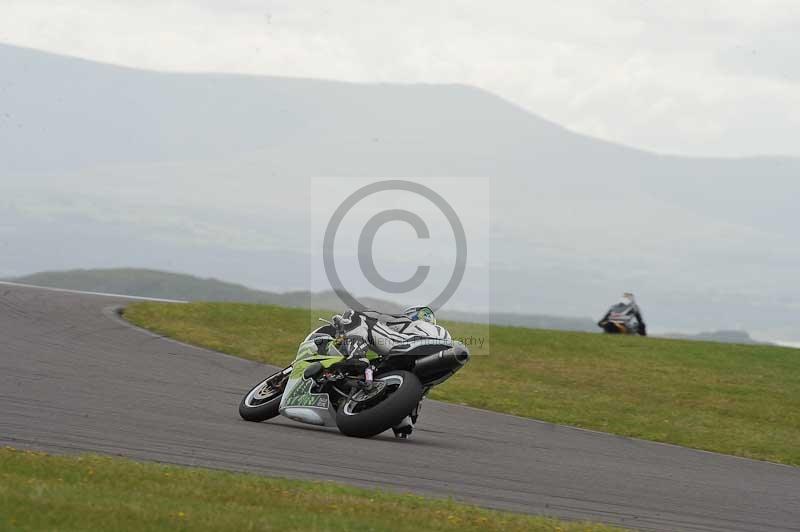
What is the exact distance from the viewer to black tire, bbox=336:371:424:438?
11609 millimetres

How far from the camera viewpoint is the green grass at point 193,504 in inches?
267

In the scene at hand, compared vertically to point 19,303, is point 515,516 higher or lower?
lower

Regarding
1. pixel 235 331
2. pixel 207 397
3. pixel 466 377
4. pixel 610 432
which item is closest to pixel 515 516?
pixel 207 397

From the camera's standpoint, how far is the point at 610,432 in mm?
16891

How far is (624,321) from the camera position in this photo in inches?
1223

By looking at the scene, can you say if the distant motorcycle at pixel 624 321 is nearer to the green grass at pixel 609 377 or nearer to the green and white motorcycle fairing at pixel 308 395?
the green grass at pixel 609 377

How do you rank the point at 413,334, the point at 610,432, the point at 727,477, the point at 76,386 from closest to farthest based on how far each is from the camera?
1. the point at 413,334
2. the point at 727,477
3. the point at 76,386
4. the point at 610,432

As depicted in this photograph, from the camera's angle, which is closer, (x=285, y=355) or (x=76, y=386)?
(x=76, y=386)

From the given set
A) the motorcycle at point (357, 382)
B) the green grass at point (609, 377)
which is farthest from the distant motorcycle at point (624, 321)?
the motorcycle at point (357, 382)

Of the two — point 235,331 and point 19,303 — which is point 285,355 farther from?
point 19,303

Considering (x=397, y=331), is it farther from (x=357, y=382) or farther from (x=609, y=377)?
(x=609, y=377)

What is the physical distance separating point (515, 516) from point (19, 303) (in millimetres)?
17661

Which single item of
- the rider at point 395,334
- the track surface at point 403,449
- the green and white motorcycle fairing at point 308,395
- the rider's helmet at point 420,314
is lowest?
the track surface at point 403,449

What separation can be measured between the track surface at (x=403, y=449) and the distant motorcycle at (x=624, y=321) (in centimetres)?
1442
